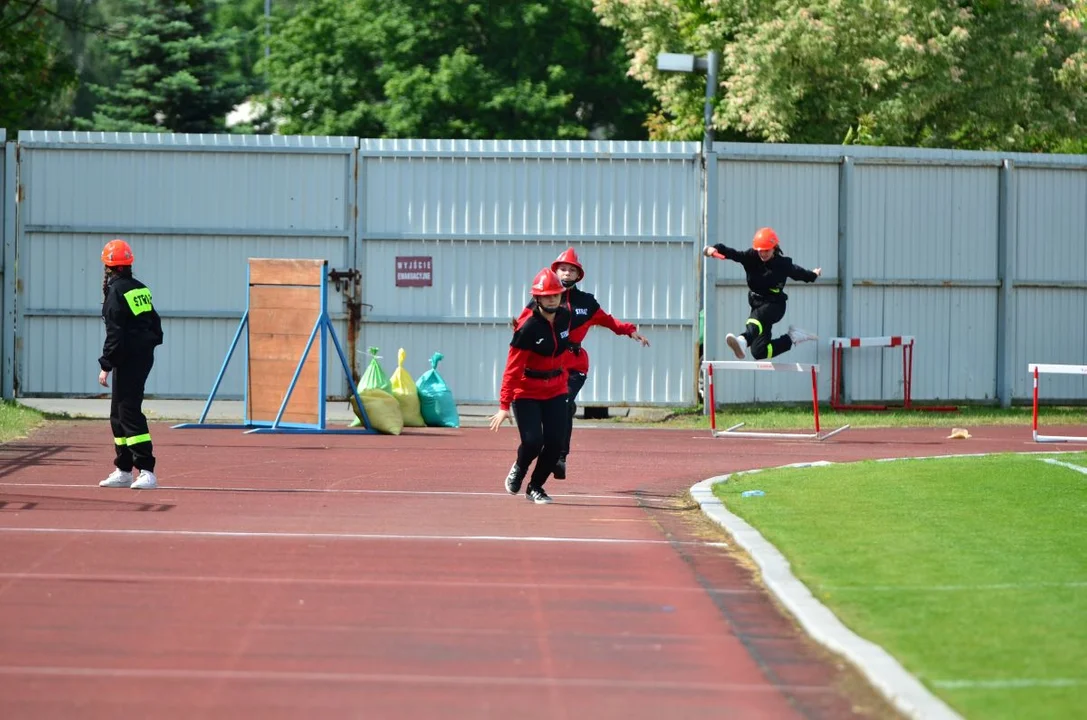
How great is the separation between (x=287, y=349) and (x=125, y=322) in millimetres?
5745

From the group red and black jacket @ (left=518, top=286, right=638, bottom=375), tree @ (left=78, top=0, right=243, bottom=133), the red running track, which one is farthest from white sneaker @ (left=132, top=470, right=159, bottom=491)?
tree @ (left=78, top=0, right=243, bottom=133)

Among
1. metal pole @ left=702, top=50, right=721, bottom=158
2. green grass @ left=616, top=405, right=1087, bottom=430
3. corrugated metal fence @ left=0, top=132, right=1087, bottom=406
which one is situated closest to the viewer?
green grass @ left=616, top=405, right=1087, bottom=430

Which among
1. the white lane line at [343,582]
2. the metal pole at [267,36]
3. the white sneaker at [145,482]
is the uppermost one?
the metal pole at [267,36]

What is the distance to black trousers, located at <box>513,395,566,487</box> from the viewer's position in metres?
12.8

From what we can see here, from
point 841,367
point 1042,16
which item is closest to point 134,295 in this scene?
point 841,367

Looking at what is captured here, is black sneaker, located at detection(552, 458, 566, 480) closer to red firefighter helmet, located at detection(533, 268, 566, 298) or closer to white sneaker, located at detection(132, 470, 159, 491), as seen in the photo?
red firefighter helmet, located at detection(533, 268, 566, 298)

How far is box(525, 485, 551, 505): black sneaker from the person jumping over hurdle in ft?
19.5

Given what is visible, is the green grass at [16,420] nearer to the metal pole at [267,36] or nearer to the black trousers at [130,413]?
the black trousers at [130,413]

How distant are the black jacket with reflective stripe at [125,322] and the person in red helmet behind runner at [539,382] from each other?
301 cm

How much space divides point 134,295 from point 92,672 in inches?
266

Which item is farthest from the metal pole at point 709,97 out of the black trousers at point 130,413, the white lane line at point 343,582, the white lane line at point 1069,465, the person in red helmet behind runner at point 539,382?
the white lane line at point 343,582

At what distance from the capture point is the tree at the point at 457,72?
49.8 metres

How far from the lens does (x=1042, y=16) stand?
3161 cm

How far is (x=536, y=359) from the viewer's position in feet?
41.7
